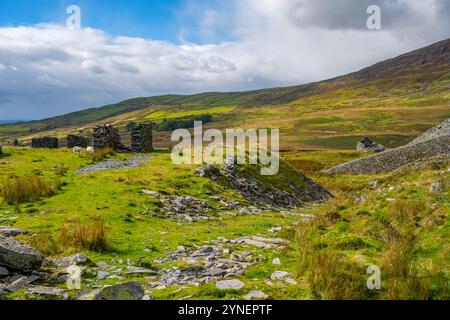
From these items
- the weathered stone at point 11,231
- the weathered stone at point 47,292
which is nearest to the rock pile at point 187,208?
the weathered stone at point 11,231

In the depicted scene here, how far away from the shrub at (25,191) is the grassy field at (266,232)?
394mm

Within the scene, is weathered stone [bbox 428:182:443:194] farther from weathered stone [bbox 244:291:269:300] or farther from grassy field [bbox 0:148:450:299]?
weathered stone [bbox 244:291:269:300]

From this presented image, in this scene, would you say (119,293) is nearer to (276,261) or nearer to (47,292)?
(47,292)

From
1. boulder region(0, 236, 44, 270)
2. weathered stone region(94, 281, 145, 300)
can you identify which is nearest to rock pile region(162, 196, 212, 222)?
boulder region(0, 236, 44, 270)

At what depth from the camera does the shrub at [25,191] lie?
19812 millimetres

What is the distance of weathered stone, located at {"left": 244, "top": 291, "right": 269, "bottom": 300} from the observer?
324 inches

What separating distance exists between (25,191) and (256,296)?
1598 cm

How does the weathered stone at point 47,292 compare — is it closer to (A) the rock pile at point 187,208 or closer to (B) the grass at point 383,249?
(B) the grass at point 383,249

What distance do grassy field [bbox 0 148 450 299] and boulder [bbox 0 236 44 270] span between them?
4.96 feet

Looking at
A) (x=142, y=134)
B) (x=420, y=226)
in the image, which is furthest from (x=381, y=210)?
(x=142, y=134)

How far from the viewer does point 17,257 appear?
9547 millimetres

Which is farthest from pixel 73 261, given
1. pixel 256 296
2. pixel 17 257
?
pixel 256 296
